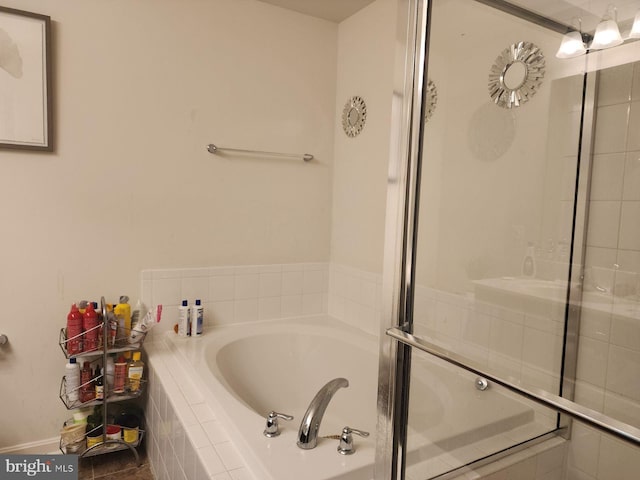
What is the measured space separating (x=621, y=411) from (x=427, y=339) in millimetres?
369

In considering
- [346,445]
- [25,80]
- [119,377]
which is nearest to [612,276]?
[346,445]

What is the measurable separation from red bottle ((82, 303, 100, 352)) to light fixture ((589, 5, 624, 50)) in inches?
75.1

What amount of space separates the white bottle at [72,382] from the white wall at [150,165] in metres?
0.22

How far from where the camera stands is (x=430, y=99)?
101 centimetres

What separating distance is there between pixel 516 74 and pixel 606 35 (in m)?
0.20

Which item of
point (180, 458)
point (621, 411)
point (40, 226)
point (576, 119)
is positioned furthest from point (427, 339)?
point (40, 226)

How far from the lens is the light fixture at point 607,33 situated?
2.73 ft

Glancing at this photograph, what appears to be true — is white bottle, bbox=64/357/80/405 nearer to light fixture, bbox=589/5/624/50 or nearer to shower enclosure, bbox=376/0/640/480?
shower enclosure, bbox=376/0/640/480

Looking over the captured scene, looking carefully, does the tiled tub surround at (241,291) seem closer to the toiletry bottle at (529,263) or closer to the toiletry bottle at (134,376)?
the toiletry bottle at (134,376)

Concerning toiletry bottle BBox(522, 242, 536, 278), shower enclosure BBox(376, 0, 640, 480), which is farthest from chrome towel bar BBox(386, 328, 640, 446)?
toiletry bottle BBox(522, 242, 536, 278)

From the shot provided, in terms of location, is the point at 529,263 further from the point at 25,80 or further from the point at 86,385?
the point at 25,80

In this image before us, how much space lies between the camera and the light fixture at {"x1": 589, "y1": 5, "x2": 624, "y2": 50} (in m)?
0.83

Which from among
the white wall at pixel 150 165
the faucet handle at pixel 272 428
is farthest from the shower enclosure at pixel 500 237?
the white wall at pixel 150 165

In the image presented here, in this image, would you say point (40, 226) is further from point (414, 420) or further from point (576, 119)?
point (576, 119)
